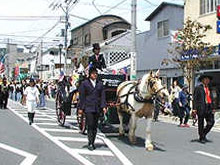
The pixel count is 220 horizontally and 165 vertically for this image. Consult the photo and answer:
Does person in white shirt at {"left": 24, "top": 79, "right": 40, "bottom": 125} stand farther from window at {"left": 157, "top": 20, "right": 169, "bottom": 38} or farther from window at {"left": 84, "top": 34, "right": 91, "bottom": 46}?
window at {"left": 84, "top": 34, "right": 91, "bottom": 46}

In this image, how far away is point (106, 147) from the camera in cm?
1005

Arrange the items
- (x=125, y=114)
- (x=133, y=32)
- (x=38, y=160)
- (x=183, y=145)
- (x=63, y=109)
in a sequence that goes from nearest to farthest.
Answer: (x=38, y=160) → (x=183, y=145) → (x=125, y=114) → (x=63, y=109) → (x=133, y=32)

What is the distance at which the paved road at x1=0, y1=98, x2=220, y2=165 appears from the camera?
8.53 m

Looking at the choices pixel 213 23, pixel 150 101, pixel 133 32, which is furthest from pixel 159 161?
pixel 213 23

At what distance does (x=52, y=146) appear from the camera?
10.1m

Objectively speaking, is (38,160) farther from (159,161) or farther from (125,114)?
(125,114)

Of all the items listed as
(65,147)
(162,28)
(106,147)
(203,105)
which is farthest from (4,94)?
(203,105)

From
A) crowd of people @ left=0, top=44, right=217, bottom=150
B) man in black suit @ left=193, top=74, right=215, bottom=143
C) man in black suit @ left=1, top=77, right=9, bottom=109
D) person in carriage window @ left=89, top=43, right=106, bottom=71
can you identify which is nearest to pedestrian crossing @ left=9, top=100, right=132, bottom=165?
crowd of people @ left=0, top=44, right=217, bottom=150

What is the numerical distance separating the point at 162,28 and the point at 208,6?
Result: 505cm

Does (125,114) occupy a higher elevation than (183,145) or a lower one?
higher

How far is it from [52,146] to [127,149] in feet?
6.16

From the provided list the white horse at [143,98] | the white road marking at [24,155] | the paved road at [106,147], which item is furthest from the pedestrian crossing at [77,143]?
the white road marking at [24,155]

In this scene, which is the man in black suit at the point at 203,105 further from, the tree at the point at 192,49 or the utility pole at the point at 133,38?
the tree at the point at 192,49

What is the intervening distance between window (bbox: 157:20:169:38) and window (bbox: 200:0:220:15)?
149 inches
